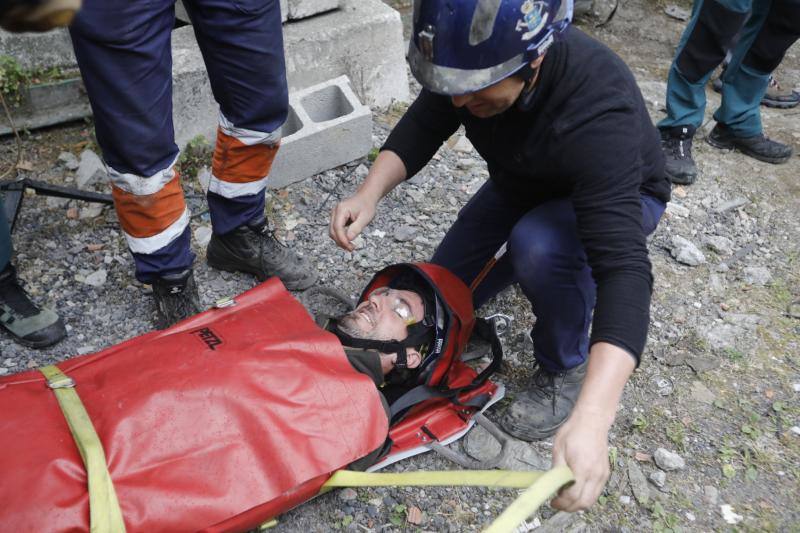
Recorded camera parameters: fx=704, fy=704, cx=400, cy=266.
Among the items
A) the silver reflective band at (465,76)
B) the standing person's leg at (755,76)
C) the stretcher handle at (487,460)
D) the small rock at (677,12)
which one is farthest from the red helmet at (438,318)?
the small rock at (677,12)

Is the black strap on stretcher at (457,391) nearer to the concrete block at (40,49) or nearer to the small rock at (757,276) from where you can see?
the small rock at (757,276)

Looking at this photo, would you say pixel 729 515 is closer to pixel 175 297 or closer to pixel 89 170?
pixel 175 297

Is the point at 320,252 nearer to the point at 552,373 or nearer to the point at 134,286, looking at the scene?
the point at 134,286

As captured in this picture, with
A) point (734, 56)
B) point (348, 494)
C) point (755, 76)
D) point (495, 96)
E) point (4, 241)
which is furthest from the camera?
point (734, 56)

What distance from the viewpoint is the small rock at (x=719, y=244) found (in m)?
3.66

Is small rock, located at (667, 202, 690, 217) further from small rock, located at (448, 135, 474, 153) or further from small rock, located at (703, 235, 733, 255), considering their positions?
small rock, located at (448, 135, 474, 153)

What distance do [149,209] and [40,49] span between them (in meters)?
1.90

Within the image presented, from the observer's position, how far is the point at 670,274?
3510 mm

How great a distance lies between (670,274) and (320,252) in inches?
68.8

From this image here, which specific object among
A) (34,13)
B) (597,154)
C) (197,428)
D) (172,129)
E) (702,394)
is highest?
(34,13)

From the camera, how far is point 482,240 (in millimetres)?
2975

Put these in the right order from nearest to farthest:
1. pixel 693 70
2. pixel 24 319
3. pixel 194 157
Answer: pixel 24 319, pixel 194 157, pixel 693 70

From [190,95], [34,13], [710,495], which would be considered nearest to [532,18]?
[34,13]

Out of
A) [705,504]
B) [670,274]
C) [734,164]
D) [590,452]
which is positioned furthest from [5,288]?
[734,164]
